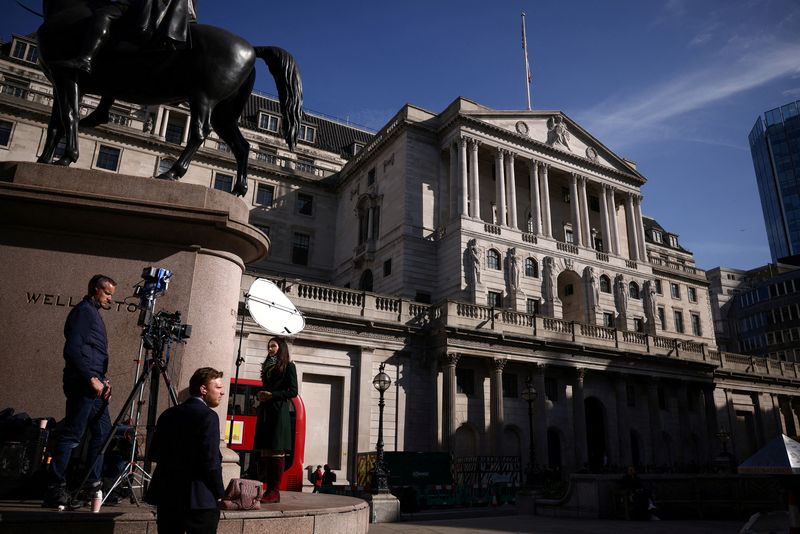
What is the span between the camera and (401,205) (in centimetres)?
4269

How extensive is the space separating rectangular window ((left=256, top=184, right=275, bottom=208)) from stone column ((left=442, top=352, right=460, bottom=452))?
26.9 m

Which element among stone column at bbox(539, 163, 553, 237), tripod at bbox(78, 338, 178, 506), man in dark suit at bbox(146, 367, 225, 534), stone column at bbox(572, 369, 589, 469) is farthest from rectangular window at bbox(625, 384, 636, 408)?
man in dark suit at bbox(146, 367, 225, 534)

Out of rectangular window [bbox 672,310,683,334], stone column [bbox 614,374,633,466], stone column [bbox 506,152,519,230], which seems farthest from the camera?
rectangular window [bbox 672,310,683,334]

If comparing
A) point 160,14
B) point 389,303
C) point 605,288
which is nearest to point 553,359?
point 389,303

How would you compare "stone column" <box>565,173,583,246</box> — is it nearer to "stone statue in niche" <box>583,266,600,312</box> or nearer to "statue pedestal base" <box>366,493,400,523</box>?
"stone statue in niche" <box>583,266,600,312</box>

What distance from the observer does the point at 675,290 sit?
60.8 m

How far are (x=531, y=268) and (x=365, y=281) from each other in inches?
537

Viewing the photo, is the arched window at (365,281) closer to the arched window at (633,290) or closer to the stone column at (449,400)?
the stone column at (449,400)

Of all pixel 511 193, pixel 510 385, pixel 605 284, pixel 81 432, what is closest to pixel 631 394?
pixel 605 284

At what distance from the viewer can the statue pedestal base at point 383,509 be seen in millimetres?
16266

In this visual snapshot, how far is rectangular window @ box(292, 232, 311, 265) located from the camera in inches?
2028

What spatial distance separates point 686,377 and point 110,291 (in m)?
44.0

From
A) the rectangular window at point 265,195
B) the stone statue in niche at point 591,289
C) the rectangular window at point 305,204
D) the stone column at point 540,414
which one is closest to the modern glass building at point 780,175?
the stone statue in niche at point 591,289

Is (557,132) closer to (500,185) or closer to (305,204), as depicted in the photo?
(500,185)
